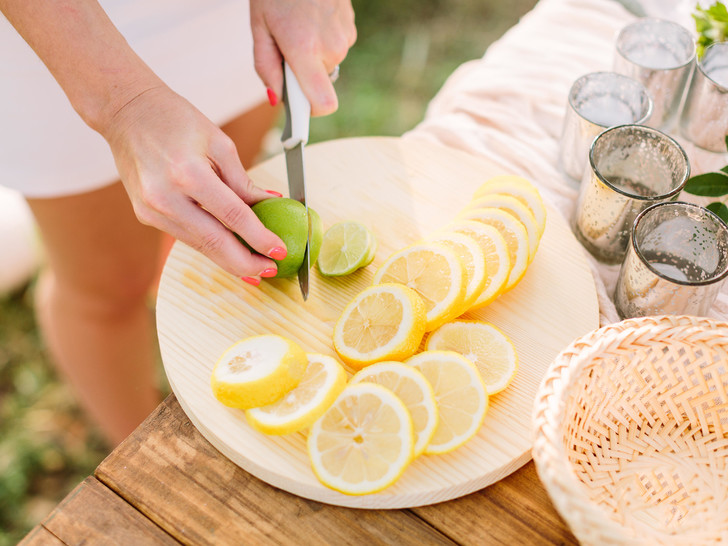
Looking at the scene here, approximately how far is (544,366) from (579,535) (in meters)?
0.43

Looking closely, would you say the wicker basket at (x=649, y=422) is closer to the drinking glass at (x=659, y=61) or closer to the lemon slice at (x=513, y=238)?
the lemon slice at (x=513, y=238)

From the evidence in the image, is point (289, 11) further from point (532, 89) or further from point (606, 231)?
point (606, 231)

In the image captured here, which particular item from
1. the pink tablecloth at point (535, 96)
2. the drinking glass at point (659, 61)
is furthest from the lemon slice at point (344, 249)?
the drinking glass at point (659, 61)

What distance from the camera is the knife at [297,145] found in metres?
1.31

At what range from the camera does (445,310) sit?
1201 millimetres

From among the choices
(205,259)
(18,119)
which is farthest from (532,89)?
(18,119)

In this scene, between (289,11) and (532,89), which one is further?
(532,89)

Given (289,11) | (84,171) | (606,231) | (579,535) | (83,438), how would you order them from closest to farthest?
(579,535) < (606,231) < (289,11) < (84,171) < (83,438)

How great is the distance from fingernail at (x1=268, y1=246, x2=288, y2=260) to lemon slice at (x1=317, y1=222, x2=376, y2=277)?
0.42 feet

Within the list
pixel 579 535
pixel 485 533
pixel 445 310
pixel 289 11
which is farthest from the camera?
pixel 289 11

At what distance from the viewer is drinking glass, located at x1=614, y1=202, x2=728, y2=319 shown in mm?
1144

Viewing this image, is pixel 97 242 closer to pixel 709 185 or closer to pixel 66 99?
pixel 66 99

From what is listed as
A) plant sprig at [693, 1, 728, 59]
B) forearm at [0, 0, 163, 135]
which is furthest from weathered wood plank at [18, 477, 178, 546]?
plant sprig at [693, 1, 728, 59]

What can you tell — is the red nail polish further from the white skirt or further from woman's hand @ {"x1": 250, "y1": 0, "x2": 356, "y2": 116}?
the white skirt
